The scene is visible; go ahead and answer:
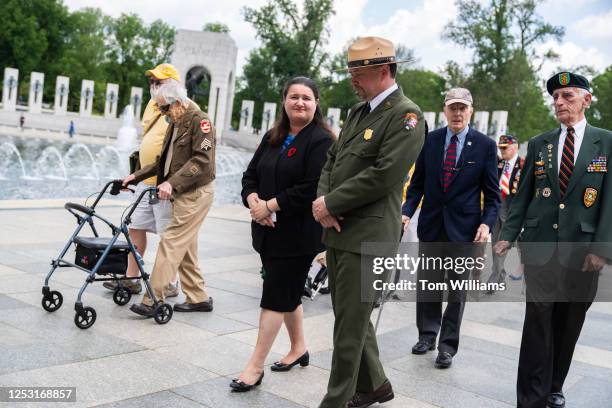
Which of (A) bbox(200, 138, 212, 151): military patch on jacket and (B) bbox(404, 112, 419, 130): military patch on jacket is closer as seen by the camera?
(B) bbox(404, 112, 419, 130): military patch on jacket

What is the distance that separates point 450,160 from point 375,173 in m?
2.04

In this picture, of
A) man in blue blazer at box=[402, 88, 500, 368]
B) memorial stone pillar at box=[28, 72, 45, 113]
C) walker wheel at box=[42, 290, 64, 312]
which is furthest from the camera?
memorial stone pillar at box=[28, 72, 45, 113]

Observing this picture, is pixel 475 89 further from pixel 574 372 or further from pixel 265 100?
pixel 574 372

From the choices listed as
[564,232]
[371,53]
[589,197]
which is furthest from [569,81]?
[371,53]

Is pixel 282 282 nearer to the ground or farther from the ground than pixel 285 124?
nearer to the ground

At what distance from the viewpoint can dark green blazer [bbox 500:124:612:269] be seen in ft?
12.7

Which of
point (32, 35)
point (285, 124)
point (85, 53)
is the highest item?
point (32, 35)

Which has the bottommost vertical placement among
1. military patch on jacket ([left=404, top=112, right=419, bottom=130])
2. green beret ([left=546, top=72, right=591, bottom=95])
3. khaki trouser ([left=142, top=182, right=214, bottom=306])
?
khaki trouser ([left=142, top=182, right=214, bottom=306])

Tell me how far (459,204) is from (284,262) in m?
1.64

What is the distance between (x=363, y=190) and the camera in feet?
10.9

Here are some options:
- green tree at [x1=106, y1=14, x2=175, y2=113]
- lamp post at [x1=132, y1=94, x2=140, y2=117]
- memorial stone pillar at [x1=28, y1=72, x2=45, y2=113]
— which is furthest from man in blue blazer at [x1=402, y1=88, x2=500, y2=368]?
green tree at [x1=106, y1=14, x2=175, y2=113]

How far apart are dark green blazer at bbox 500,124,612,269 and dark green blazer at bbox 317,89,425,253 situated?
3.37ft

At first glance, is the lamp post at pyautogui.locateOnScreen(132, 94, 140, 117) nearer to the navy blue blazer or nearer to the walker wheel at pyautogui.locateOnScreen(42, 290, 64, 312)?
the walker wheel at pyautogui.locateOnScreen(42, 290, 64, 312)

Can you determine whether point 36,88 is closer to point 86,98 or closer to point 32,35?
point 86,98
